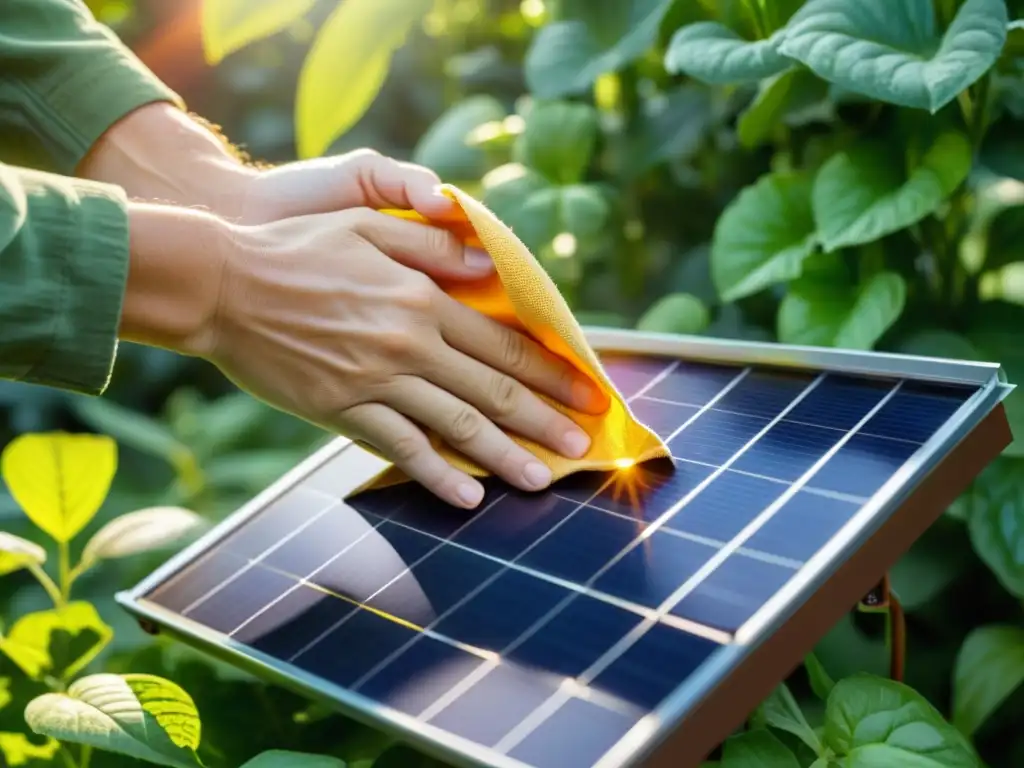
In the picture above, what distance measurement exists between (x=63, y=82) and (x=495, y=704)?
38.9 inches

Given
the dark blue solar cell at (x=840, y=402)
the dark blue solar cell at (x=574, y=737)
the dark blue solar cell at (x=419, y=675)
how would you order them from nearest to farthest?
the dark blue solar cell at (x=574, y=737)
the dark blue solar cell at (x=419, y=675)
the dark blue solar cell at (x=840, y=402)

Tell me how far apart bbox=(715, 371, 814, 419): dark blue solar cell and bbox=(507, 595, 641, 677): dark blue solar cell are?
31 centimetres

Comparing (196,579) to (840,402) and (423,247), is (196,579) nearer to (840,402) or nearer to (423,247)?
(423,247)

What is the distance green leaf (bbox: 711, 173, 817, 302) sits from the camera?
4.26 feet

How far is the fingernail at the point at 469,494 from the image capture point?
97cm

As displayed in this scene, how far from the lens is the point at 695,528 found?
840 millimetres

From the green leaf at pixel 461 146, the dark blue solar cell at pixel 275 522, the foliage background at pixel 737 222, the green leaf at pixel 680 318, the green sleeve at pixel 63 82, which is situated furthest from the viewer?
the green leaf at pixel 461 146

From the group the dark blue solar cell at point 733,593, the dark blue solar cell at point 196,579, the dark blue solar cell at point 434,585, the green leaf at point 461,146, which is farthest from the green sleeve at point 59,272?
the green leaf at point 461,146

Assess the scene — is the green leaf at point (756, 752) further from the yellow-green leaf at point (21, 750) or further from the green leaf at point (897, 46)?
the yellow-green leaf at point (21, 750)

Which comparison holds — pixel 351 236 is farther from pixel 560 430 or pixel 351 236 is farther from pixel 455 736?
pixel 455 736

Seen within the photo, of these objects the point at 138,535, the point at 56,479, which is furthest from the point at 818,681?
the point at 56,479

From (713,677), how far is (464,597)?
241mm

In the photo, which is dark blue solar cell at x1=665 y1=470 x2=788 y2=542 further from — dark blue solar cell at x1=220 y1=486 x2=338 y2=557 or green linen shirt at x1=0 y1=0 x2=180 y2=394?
green linen shirt at x1=0 y1=0 x2=180 y2=394

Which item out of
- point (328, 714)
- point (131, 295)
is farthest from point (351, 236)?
point (328, 714)
